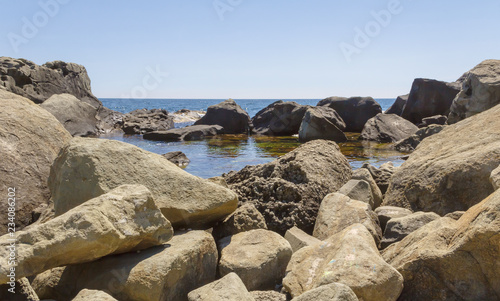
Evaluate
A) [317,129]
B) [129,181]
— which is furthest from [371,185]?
[317,129]

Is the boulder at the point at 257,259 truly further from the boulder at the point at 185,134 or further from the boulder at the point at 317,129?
the boulder at the point at 185,134

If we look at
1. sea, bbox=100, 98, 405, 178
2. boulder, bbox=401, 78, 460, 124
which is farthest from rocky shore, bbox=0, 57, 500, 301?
boulder, bbox=401, 78, 460, 124

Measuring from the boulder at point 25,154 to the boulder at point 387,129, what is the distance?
19.0 meters

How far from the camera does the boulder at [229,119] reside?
29.1m

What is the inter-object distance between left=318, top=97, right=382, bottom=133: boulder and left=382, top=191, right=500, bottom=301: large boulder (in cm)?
2584

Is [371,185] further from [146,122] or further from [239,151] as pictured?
[146,122]

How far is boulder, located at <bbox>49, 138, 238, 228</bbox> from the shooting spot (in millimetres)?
3932

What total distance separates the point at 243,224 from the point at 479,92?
43.6 ft

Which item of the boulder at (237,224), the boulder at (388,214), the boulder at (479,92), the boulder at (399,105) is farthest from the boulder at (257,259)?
the boulder at (399,105)

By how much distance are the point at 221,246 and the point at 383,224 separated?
6.59 ft

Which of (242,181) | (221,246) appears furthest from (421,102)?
(221,246)

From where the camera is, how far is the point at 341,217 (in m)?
4.87

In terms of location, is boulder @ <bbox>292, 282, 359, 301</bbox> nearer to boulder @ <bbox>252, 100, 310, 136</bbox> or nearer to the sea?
the sea

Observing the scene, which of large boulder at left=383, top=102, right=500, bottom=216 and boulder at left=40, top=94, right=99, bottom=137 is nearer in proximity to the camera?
large boulder at left=383, top=102, right=500, bottom=216
